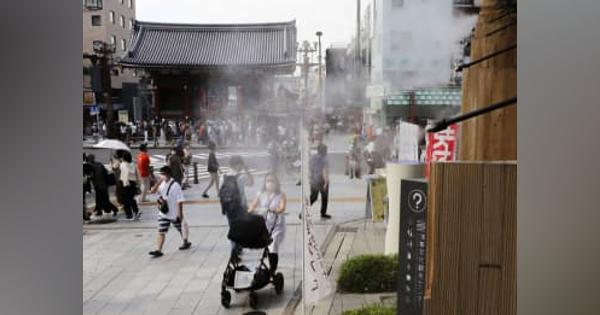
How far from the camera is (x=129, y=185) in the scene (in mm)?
2225

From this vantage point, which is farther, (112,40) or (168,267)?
(168,267)

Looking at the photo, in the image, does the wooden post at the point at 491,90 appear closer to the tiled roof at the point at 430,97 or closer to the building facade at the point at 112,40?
the tiled roof at the point at 430,97

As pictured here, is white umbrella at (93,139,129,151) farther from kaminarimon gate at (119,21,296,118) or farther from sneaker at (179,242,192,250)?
sneaker at (179,242,192,250)

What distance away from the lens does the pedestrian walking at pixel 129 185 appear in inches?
86.7

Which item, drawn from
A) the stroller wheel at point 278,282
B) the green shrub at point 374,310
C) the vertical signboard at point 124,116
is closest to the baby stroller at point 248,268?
the stroller wheel at point 278,282

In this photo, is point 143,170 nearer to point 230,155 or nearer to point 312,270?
point 230,155

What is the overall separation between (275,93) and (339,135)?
1.40ft

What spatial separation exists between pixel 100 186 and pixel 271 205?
2.50ft

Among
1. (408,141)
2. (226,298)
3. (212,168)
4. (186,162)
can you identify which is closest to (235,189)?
(212,168)

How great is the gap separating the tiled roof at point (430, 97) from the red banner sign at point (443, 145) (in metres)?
0.14

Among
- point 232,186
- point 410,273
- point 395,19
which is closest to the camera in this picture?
point 410,273
